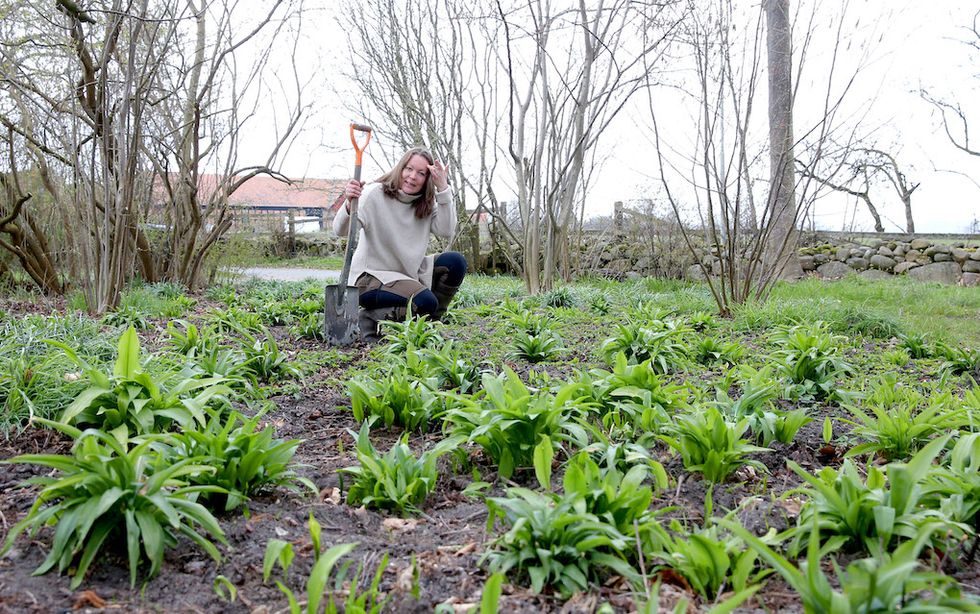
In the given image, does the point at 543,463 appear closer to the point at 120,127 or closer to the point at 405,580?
the point at 405,580

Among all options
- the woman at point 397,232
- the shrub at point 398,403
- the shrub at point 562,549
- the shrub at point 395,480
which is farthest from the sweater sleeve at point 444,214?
the shrub at point 562,549

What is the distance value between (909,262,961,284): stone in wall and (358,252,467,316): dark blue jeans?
29.5 feet

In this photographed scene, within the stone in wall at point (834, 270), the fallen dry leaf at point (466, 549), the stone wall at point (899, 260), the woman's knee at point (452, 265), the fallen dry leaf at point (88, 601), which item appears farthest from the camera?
the stone in wall at point (834, 270)

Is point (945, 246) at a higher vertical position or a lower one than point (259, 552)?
higher

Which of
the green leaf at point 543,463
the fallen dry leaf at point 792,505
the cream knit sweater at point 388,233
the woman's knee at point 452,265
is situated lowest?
the fallen dry leaf at point 792,505

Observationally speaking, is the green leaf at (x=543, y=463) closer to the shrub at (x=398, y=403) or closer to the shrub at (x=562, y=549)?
the shrub at (x=562, y=549)

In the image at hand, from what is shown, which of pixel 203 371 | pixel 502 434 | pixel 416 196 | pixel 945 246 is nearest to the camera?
pixel 502 434

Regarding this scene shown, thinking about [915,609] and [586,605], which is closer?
[915,609]

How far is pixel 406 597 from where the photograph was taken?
4.60 feet

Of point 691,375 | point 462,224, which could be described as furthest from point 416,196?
point 462,224

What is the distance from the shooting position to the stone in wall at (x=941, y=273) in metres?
10.4

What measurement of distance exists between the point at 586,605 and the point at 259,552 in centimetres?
76

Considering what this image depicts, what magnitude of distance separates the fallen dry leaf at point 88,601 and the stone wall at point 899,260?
11.4m

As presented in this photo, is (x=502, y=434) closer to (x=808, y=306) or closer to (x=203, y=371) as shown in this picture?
(x=203, y=371)
